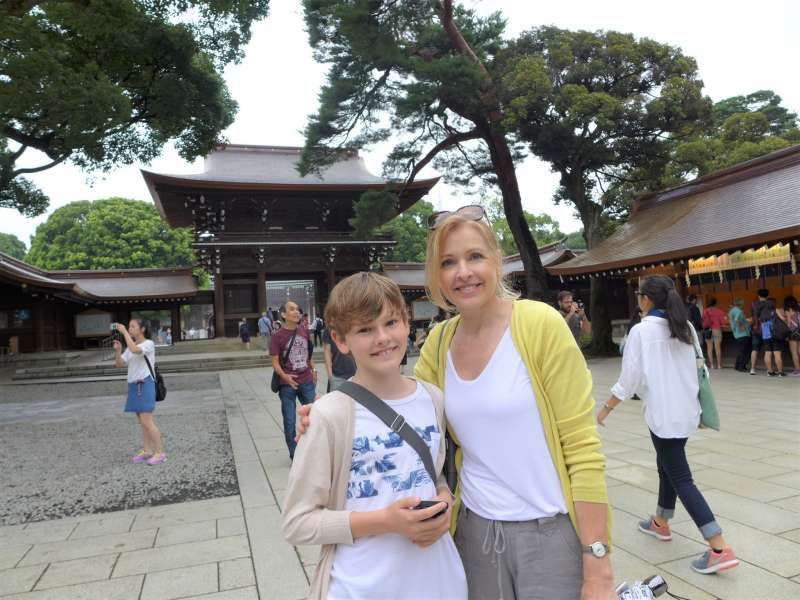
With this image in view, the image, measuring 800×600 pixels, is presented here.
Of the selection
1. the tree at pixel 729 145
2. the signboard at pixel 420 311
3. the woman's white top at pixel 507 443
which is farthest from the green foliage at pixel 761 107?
the woman's white top at pixel 507 443

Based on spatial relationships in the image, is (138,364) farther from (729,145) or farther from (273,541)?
(729,145)

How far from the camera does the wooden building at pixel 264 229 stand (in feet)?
69.9

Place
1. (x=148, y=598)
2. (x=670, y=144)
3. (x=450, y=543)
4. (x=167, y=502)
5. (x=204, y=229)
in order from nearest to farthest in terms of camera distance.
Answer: (x=450, y=543) → (x=148, y=598) → (x=167, y=502) → (x=670, y=144) → (x=204, y=229)

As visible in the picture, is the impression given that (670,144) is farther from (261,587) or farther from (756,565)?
(261,587)

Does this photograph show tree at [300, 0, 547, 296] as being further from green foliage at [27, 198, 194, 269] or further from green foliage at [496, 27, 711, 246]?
green foliage at [27, 198, 194, 269]

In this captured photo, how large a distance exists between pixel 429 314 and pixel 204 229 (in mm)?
10762

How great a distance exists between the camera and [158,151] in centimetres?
1158

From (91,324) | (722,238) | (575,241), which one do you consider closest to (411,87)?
(722,238)

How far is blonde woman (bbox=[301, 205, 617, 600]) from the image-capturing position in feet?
4.06

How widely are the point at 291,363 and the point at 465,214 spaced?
13.1 feet

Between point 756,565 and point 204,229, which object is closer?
point 756,565

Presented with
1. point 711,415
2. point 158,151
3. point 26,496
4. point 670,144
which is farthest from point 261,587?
point 670,144

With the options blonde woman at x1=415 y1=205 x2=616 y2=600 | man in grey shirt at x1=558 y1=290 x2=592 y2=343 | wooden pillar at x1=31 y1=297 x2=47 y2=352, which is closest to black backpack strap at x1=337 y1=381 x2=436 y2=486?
blonde woman at x1=415 y1=205 x2=616 y2=600

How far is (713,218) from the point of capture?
1148 centimetres
